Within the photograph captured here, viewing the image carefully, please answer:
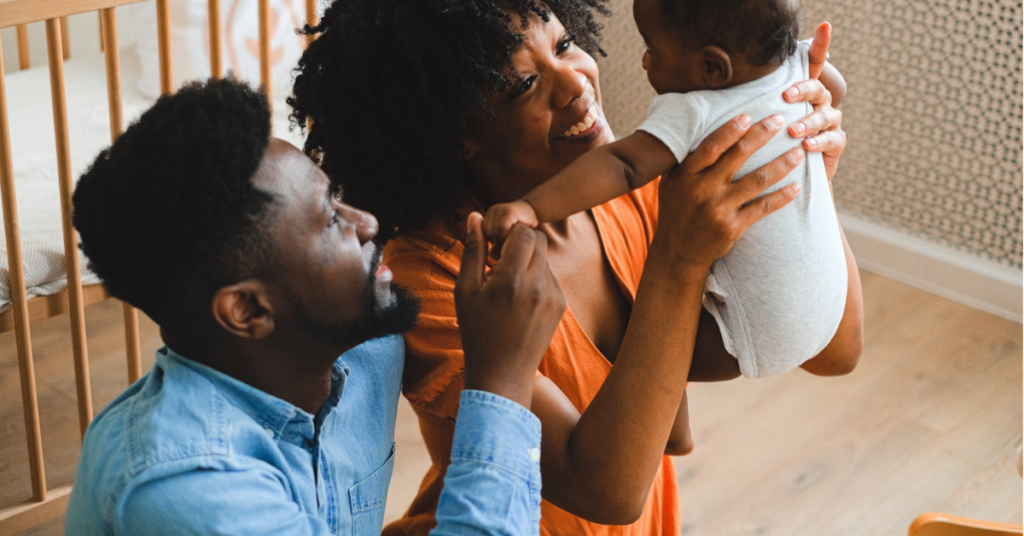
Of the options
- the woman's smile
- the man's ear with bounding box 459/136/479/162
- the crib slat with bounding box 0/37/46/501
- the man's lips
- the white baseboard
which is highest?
the woman's smile

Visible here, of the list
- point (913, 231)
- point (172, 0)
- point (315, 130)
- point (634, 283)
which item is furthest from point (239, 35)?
point (913, 231)

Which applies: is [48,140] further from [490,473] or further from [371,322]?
[490,473]

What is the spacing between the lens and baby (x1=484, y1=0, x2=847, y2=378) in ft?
3.04

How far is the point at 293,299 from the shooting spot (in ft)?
2.68

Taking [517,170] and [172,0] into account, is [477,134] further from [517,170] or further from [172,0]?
[172,0]

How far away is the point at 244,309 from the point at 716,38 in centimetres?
55

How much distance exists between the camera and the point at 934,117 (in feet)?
8.49

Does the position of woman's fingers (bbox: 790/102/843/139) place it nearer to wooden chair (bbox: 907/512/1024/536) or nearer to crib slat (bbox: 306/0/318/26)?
wooden chair (bbox: 907/512/1024/536)

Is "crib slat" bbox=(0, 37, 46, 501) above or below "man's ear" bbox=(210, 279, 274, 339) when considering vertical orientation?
below

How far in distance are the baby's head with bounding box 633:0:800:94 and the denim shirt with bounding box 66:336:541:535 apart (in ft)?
1.41

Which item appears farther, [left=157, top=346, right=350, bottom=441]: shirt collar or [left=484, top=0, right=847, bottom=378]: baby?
[left=484, top=0, right=847, bottom=378]: baby

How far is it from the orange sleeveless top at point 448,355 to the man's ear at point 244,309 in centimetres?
22

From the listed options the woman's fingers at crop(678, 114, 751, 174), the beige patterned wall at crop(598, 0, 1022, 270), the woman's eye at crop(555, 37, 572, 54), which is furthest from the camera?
the beige patterned wall at crop(598, 0, 1022, 270)

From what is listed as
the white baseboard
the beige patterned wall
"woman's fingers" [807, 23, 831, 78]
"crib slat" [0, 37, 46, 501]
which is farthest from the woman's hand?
the white baseboard
